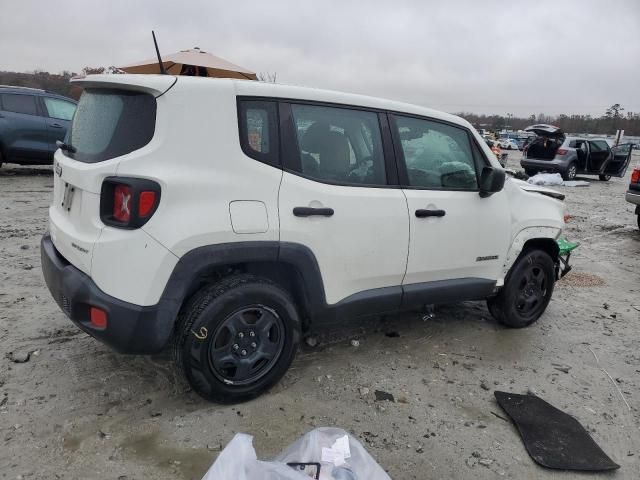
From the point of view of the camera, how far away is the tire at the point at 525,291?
4.10m

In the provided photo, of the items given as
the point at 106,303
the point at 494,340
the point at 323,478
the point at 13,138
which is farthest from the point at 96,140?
the point at 13,138

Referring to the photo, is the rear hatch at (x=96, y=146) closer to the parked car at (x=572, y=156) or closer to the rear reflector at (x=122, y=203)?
the rear reflector at (x=122, y=203)

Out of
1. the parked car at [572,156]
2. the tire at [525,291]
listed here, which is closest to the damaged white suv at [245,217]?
the tire at [525,291]

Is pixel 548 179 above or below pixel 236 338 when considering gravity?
below

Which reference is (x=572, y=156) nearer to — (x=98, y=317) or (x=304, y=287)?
(x=304, y=287)

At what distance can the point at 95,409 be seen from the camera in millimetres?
2760

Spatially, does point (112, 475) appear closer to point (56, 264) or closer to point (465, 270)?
point (56, 264)

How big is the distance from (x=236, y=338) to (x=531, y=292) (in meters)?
2.75

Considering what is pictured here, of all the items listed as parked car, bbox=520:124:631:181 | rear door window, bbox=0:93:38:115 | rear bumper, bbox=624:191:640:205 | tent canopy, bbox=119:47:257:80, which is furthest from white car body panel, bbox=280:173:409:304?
parked car, bbox=520:124:631:181

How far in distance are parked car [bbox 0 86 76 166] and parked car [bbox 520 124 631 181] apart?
14.5 m

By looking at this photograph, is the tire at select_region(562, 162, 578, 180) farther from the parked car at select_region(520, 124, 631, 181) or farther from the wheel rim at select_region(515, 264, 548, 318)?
the wheel rim at select_region(515, 264, 548, 318)

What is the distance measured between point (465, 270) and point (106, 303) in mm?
2482

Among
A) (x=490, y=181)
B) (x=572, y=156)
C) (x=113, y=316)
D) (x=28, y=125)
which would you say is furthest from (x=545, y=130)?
(x=113, y=316)

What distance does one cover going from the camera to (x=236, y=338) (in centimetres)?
277
